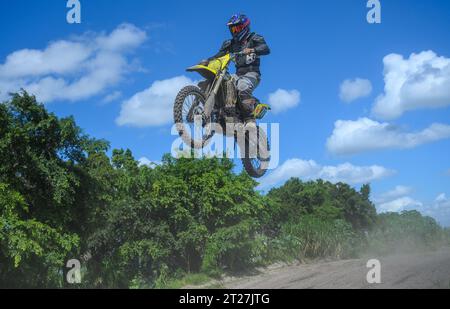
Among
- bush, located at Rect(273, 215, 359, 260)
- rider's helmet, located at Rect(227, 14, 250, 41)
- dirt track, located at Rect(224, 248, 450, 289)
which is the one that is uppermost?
rider's helmet, located at Rect(227, 14, 250, 41)

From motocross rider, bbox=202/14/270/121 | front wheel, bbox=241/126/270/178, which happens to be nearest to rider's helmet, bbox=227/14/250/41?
motocross rider, bbox=202/14/270/121

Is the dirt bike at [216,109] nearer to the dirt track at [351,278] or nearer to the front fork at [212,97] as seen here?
the front fork at [212,97]

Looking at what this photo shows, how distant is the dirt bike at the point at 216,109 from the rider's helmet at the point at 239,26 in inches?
11.9

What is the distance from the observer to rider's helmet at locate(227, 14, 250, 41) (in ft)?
24.7

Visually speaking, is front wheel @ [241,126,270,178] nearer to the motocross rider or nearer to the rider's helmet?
the motocross rider

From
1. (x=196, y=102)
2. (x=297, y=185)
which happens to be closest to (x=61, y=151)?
(x=196, y=102)

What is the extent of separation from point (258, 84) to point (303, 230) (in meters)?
18.7

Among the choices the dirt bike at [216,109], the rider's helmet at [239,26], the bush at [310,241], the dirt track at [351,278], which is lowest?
the dirt track at [351,278]

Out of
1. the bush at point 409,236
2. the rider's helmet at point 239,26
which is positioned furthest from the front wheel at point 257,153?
the bush at point 409,236

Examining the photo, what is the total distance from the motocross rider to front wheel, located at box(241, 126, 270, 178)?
1.28 ft

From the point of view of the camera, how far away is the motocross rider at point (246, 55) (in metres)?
7.68

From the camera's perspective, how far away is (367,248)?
32.9 metres

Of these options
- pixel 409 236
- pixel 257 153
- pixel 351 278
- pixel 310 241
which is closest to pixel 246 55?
pixel 257 153
